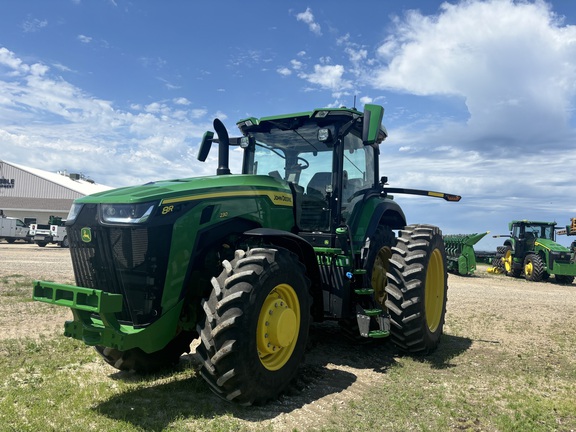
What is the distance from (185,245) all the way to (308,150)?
266 cm

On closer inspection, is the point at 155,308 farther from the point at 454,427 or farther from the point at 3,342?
the point at 3,342

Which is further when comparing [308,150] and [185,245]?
[308,150]

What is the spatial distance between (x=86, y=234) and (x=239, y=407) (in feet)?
7.06

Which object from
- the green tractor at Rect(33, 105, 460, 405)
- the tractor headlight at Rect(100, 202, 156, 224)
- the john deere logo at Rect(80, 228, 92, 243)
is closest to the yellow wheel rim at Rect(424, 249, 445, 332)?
the green tractor at Rect(33, 105, 460, 405)

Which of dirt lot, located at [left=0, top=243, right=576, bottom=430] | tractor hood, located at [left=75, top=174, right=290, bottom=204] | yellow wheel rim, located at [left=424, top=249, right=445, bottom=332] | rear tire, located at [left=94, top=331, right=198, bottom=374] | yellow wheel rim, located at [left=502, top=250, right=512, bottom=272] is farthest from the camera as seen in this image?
yellow wheel rim, located at [left=502, top=250, right=512, bottom=272]

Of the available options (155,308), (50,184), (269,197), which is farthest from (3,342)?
(50,184)

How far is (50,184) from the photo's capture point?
52.8 m

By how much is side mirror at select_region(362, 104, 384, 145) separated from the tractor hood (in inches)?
53.4

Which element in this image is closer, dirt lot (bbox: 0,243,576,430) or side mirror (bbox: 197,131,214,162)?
dirt lot (bbox: 0,243,576,430)

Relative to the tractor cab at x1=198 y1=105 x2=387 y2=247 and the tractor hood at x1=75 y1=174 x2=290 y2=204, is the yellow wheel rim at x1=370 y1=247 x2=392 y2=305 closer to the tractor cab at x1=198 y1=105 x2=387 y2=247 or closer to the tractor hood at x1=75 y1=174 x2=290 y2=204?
the tractor cab at x1=198 y1=105 x2=387 y2=247

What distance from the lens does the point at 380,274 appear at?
7.07 meters

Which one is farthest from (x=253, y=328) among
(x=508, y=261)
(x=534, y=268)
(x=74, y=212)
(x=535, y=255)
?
(x=508, y=261)

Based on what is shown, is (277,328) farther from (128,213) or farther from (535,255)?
(535,255)

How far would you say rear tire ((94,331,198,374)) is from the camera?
5.15m
